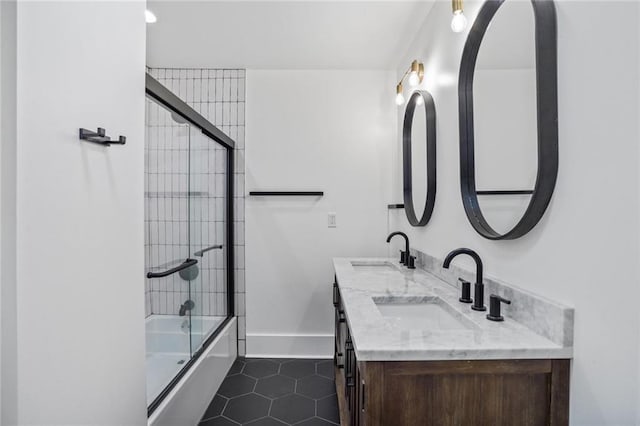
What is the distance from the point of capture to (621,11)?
697mm

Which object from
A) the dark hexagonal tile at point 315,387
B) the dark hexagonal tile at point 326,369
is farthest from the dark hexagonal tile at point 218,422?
the dark hexagonal tile at point 326,369

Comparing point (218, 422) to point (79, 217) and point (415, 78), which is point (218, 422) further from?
point (415, 78)

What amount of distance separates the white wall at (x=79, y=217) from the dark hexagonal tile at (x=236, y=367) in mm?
1343

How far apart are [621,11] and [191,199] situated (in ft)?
6.89

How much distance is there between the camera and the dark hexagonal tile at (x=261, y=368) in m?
2.40

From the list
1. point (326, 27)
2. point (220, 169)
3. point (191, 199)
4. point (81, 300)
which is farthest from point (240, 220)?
point (81, 300)

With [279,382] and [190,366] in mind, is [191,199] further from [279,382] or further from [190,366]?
[279,382]

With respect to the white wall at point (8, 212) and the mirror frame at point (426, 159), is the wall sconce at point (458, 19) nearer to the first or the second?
the mirror frame at point (426, 159)

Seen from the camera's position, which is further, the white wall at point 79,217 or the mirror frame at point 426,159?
the mirror frame at point 426,159

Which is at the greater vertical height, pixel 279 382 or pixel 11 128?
pixel 11 128

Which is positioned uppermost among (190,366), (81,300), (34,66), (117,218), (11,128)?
(34,66)

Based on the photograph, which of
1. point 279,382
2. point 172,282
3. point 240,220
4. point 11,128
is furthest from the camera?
point 240,220

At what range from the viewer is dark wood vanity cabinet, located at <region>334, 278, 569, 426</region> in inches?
33.0

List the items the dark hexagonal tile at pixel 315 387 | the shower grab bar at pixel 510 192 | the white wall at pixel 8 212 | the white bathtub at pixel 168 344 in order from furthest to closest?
the dark hexagonal tile at pixel 315 387 < the white bathtub at pixel 168 344 < the shower grab bar at pixel 510 192 < the white wall at pixel 8 212
